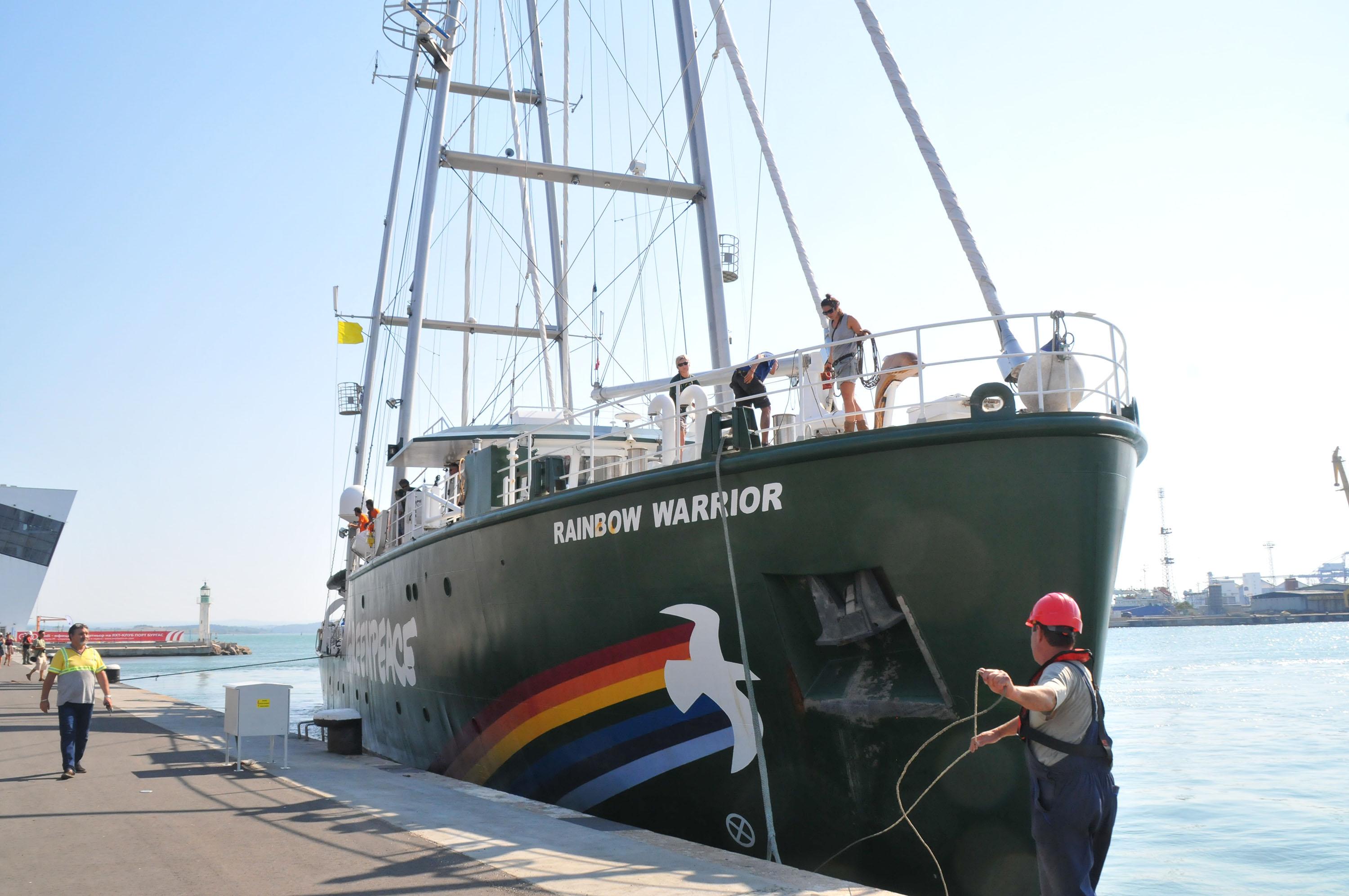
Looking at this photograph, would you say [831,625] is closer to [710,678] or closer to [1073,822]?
[710,678]

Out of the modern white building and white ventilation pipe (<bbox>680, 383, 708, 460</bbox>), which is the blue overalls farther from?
the modern white building

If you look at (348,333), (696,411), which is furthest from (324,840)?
(348,333)

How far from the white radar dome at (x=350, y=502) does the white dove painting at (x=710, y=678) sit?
44.7 feet

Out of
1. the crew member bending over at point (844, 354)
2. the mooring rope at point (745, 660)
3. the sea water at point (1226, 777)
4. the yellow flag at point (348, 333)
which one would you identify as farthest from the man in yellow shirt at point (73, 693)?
the yellow flag at point (348, 333)

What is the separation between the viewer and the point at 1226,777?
1864 cm

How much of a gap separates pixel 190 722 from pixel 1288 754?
21.2 metres

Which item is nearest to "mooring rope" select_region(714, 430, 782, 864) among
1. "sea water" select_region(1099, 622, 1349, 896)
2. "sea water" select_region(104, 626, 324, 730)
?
"sea water" select_region(1099, 622, 1349, 896)

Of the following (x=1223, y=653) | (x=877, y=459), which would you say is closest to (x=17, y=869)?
(x=877, y=459)

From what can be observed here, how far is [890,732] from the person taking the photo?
6895mm

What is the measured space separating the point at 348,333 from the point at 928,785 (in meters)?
22.8

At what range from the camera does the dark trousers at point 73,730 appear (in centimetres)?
959

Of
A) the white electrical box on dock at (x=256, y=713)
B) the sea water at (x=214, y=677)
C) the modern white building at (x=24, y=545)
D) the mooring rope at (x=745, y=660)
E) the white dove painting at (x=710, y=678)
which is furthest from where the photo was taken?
the modern white building at (x=24, y=545)

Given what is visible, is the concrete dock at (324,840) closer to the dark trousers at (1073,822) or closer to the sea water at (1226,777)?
the dark trousers at (1073,822)

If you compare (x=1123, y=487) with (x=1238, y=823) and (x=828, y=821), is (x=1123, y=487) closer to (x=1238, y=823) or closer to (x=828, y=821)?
(x=828, y=821)
